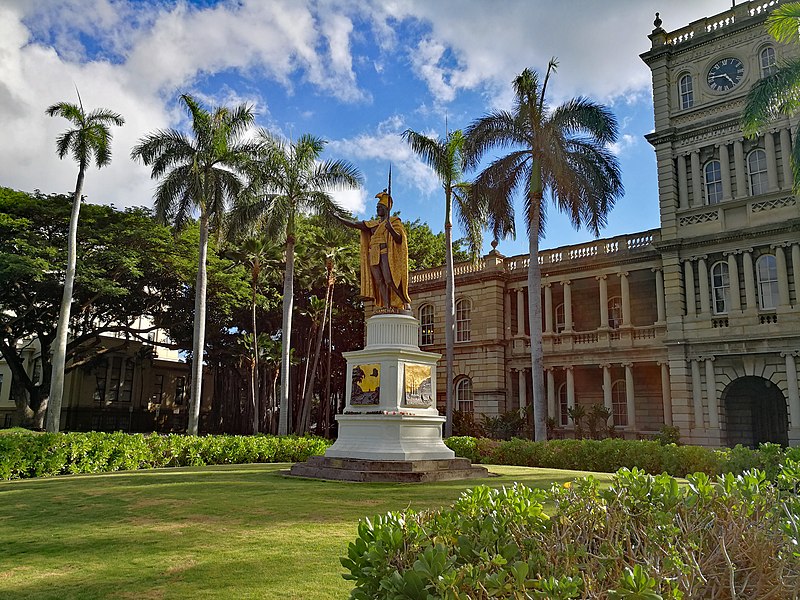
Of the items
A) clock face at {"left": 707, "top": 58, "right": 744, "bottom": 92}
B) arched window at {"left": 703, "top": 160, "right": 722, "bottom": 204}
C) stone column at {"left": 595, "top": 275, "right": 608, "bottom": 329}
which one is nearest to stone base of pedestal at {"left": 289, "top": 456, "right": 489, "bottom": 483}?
stone column at {"left": 595, "top": 275, "right": 608, "bottom": 329}

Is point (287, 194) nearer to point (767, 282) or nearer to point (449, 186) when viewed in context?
point (449, 186)

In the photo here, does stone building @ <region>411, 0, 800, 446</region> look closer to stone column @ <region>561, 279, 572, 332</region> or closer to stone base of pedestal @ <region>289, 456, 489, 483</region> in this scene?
stone column @ <region>561, 279, 572, 332</region>

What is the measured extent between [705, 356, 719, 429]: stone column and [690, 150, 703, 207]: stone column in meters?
6.63

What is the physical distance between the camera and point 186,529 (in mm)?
7660

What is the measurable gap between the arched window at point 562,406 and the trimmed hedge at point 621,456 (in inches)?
573

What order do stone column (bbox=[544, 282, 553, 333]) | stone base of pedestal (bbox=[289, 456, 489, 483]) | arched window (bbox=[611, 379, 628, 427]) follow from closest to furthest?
stone base of pedestal (bbox=[289, 456, 489, 483]), arched window (bbox=[611, 379, 628, 427]), stone column (bbox=[544, 282, 553, 333])

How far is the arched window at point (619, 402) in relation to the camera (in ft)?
98.4

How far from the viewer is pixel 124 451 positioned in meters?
16.8

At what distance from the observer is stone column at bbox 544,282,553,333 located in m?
31.5

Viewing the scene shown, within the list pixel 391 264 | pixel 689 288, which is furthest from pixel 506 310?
pixel 391 264

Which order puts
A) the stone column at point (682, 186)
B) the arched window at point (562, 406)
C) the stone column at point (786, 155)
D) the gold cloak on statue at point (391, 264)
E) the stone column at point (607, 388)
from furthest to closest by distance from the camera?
the arched window at point (562, 406) → the stone column at point (607, 388) → the stone column at point (682, 186) → the stone column at point (786, 155) → the gold cloak on statue at point (391, 264)

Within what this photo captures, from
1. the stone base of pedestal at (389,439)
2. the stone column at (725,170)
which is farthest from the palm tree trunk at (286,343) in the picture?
the stone column at (725,170)

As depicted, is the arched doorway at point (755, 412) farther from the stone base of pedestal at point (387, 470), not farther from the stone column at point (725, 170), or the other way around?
the stone base of pedestal at point (387, 470)

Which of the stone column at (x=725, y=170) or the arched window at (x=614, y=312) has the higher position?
the stone column at (x=725, y=170)
